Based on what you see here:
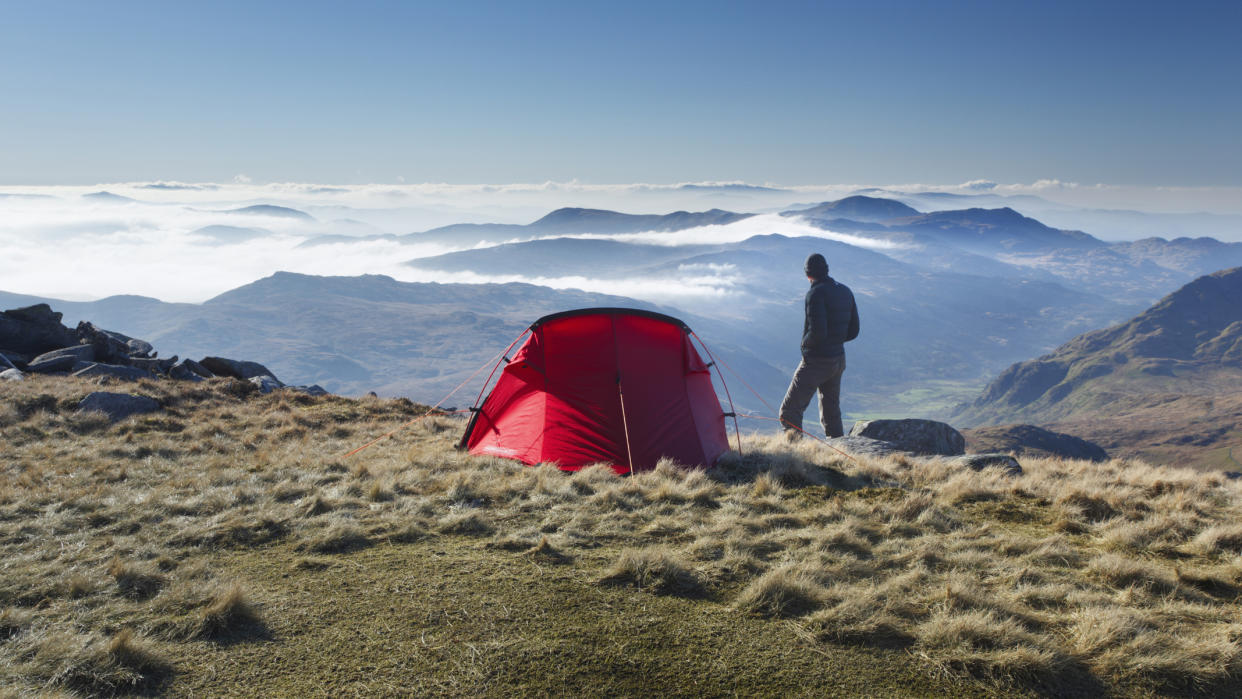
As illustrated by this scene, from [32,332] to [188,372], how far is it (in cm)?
651

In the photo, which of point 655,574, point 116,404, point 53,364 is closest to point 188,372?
point 53,364

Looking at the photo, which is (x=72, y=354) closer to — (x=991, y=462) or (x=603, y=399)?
(x=603, y=399)

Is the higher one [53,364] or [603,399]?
[53,364]

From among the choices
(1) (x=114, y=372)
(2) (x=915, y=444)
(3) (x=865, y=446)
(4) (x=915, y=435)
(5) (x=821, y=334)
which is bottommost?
(2) (x=915, y=444)

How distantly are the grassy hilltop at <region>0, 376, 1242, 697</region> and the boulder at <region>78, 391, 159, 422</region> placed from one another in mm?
3064

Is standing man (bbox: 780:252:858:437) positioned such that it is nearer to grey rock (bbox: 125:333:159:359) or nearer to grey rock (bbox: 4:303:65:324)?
grey rock (bbox: 125:333:159:359)

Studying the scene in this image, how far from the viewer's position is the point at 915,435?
1530cm

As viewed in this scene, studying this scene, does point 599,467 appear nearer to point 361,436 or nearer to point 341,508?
point 341,508

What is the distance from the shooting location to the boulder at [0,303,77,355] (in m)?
20.5

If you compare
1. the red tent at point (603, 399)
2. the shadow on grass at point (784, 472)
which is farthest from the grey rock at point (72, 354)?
the shadow on grass at point (784, 472)

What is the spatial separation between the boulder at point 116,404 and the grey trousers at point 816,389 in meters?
14.5

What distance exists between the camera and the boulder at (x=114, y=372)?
17234 mm

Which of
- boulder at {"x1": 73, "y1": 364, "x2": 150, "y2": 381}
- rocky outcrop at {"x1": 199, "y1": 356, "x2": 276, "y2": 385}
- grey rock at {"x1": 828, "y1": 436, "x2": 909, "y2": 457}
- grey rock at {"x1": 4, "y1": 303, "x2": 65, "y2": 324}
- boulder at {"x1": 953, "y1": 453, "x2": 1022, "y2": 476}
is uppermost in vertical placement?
grey rock at {"x1": 4, "y1": 303, "x2": 65, "y2": 324}

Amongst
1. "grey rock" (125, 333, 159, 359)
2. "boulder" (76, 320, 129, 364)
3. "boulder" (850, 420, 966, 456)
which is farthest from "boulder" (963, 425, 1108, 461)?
"boulder" (76, 320, 129, 364)
